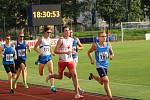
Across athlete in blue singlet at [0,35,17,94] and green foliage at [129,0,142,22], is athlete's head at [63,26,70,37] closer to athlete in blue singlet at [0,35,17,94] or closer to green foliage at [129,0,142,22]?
athlete in blue singlet at [0,35,17,94]

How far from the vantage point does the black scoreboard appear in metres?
53.3

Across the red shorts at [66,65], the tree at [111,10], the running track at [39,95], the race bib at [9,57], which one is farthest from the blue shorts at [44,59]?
the tree at [111,10]

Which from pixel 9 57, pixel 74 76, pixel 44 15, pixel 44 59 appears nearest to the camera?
Result: pixel 74 76

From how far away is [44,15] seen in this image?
53750 millimetres

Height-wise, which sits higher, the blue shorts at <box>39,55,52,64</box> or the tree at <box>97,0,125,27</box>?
the blue shorts at <box>39,55,52,64</box>

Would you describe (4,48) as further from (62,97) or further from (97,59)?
(97,59)

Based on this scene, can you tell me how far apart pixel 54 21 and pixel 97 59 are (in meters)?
41.2

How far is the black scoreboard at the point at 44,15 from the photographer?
53312mm

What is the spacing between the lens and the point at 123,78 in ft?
62.8

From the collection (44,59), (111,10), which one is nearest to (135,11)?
(111,10)

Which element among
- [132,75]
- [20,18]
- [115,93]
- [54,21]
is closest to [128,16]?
[20,18]

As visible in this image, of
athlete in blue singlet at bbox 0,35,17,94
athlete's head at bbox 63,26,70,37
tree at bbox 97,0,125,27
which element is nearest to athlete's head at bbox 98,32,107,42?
athlete's head at bbox 63,26,70,37

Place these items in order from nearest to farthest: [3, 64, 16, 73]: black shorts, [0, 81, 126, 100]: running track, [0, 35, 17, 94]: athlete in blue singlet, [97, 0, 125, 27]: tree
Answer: [0, 81, 126, 100]: running track, [0, 35, 17, 94]: athlete in blue singlet, [3, 64, 16, 73]: black shorts, [97, 0, 125, 27]: tree

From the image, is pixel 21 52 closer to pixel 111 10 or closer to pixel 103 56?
pixel 103 56
